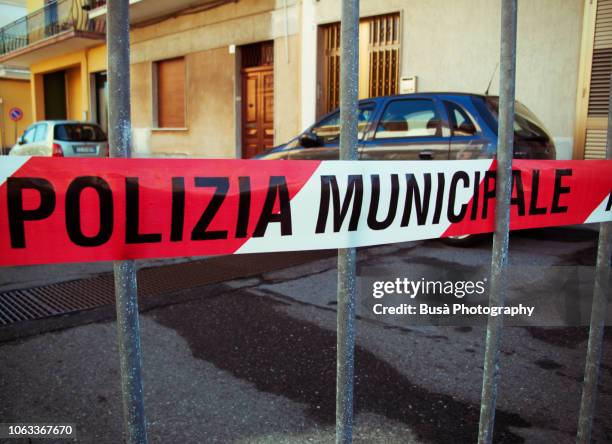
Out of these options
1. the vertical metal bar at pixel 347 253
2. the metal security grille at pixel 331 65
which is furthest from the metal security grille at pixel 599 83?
the vertical metal bar at pixel 347 253

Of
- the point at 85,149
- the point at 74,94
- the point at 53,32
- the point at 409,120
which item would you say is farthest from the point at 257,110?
the point at 74,94

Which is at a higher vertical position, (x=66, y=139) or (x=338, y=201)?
(x=66, y=139)

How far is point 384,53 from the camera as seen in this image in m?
11.0

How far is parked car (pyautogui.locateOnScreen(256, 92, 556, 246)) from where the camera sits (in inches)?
232

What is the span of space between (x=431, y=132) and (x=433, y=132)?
3 cm

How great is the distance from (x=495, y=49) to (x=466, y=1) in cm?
106

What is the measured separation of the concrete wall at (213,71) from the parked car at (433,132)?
5960 mm

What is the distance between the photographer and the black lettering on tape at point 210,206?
4.30 ft

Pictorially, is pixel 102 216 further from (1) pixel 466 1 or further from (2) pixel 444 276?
(1) pixel 466 1

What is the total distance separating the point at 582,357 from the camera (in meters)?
3.31

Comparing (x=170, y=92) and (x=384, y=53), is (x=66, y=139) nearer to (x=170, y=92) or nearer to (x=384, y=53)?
(x=170, y=92)

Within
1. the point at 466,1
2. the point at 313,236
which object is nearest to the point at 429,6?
the point at 466,1

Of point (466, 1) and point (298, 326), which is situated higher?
point (466, 1)

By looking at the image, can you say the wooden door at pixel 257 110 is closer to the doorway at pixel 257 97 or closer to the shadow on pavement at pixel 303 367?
the doorway at pixel 257 97
